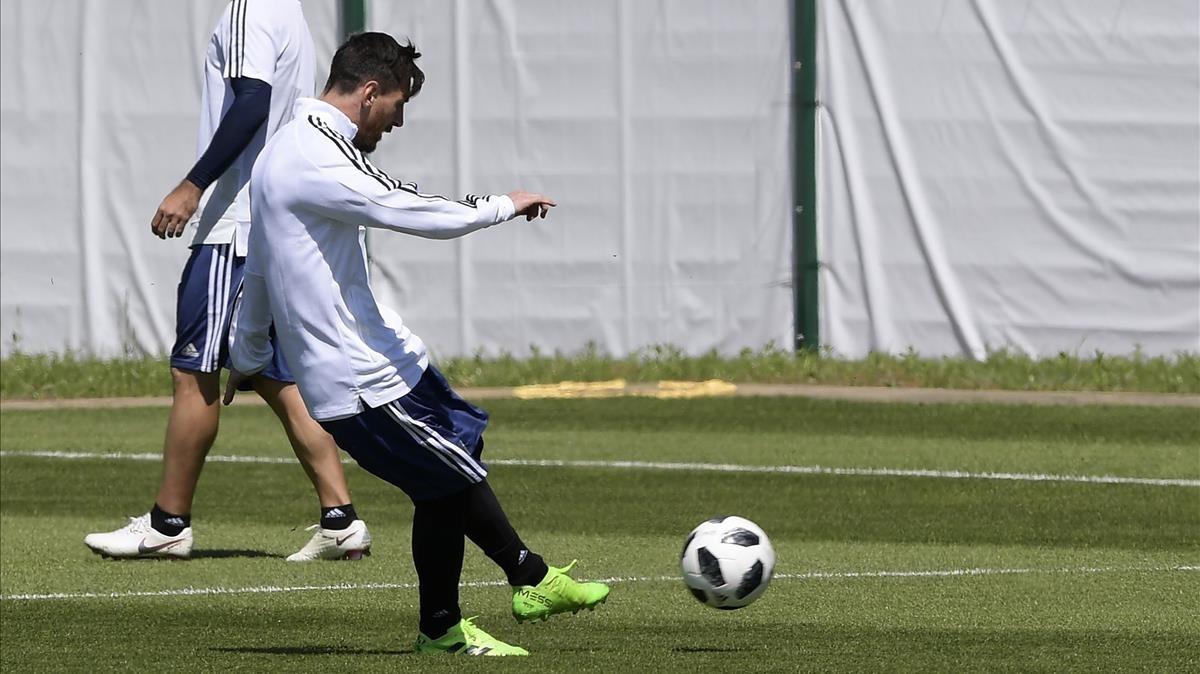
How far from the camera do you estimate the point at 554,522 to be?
8828 millimetres

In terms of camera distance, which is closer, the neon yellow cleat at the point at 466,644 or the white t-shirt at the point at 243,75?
the neon yellow cleat at the point at 466,644

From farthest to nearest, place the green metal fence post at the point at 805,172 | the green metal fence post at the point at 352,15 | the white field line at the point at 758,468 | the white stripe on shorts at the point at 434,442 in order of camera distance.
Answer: the green metal fence post at the point at 352,15 < the green metal fence post at the point at 805,172 < the white field line at the point at 758,468 < the white stripe on shorts at the point at 434,442

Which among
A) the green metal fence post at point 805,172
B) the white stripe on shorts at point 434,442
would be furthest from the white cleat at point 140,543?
the green metal fence post at point 805,172

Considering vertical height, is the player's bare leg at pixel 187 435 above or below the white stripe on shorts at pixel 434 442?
below

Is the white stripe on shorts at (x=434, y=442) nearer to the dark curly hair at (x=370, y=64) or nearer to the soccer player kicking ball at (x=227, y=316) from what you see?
the dark curly hair at (x=370, y=64)

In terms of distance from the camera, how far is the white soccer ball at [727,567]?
19.7 ft

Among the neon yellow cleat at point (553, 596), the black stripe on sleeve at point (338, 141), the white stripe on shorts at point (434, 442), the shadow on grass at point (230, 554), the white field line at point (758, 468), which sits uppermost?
the black stripe on sleeve at point (338, 141)

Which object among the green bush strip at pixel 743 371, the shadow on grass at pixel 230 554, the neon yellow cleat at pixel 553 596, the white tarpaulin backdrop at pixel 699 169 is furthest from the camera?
the white tarpaulin backdrop at pixel 699 169

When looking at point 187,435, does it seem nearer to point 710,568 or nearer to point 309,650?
point 309,650

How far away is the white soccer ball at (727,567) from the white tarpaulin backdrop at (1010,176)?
317 inches

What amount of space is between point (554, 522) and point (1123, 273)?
239 inches

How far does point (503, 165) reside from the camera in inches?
573

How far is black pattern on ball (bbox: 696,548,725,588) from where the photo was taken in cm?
599

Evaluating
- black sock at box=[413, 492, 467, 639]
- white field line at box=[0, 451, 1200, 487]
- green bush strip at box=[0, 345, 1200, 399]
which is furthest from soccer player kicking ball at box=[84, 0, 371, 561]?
green bush strip at box=[0, 345, 1200, 399]
